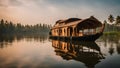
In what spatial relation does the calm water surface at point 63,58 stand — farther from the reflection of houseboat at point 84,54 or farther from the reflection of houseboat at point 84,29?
the reflection of houseboat at point 84,29

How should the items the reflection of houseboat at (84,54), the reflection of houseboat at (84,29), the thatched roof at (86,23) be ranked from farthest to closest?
the thatched roof at (86,23) → the reflection of houseboat at (84,29) → the reflection of houseboat at (84,54)

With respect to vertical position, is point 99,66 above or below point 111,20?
below

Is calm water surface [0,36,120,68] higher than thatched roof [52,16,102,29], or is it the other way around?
thatched roof [52,16,102,29]

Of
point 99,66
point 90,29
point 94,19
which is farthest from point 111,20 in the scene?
point 99,66

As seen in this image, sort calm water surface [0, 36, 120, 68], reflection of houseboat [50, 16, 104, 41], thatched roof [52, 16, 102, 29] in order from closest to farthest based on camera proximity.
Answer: calm water surface [0, 36, 120, 68] → reflection of houseboat [50, 16, 104, 41] → thatched roof [52, 16, 102, 29]

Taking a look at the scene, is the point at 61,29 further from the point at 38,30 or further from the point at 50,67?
the point at 38,30

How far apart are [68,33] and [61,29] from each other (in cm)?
562

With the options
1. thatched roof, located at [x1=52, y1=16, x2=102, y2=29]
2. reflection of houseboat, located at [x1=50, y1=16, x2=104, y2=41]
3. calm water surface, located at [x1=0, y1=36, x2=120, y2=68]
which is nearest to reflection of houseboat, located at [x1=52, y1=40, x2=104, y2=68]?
calm water surface, located at [x1=0, y1=36, x2=120, y2=68]

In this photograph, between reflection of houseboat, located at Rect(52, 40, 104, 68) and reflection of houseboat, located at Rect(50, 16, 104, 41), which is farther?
reflection of houseboat, located at Rect(50, 16, 104, 41)

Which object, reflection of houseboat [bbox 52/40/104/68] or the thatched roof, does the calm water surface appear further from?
the thatched roof

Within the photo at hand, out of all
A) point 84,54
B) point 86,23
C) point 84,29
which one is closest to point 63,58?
point 84,54

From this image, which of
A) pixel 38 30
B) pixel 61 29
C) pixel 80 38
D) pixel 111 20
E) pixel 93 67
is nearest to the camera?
pixel 93 67

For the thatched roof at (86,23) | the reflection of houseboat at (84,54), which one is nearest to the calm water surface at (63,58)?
the reflection of houseboat at (84,54)

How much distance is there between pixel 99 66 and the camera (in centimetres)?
973
